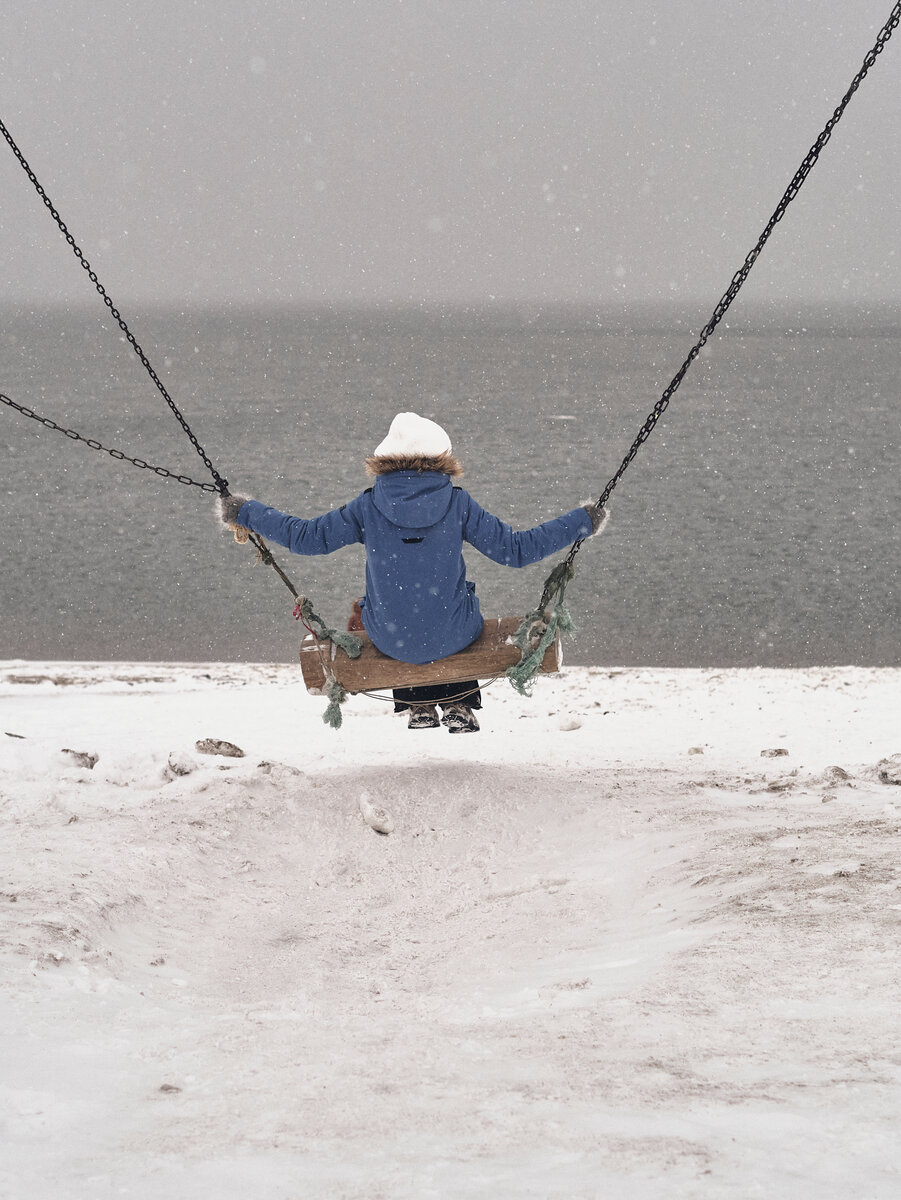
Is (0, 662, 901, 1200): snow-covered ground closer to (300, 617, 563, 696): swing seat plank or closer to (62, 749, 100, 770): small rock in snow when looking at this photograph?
(62, 749, 100, 770): small rock in snow

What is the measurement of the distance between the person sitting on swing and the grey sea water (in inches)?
287

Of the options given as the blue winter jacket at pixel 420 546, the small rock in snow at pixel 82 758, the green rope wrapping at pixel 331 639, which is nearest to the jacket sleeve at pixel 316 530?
the blue winter jacket at pixel 420 546

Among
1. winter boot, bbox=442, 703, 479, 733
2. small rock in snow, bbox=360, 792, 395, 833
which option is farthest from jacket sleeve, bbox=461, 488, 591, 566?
small rock in snow, bbox=360, 792, 395, 833

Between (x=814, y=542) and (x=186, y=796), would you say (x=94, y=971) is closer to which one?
(x=186, y=796)

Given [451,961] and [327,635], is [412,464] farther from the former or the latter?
[451,961]

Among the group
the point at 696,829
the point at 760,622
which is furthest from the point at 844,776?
the point at 760,622

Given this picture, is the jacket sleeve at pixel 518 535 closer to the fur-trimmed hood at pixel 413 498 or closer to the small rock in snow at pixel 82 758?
the fur-trimmed hood at pixel 413 498

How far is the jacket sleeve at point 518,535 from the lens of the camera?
4.97m

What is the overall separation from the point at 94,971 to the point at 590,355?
10663 centimetres

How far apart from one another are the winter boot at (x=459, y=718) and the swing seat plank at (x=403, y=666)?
258 millimetres

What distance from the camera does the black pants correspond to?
529 centimetres

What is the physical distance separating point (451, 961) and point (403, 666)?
169cm

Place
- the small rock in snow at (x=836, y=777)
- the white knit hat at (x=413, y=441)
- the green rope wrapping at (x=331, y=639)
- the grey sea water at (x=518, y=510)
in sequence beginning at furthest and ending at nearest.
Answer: the grey sea water at (x=518, y=510) < the small rock in snow at (x=836, y=777) < the green rope wrapping at (x=331, y=639) < the white knit hat at (x=413, y=441)

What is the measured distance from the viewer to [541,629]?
5.05m
